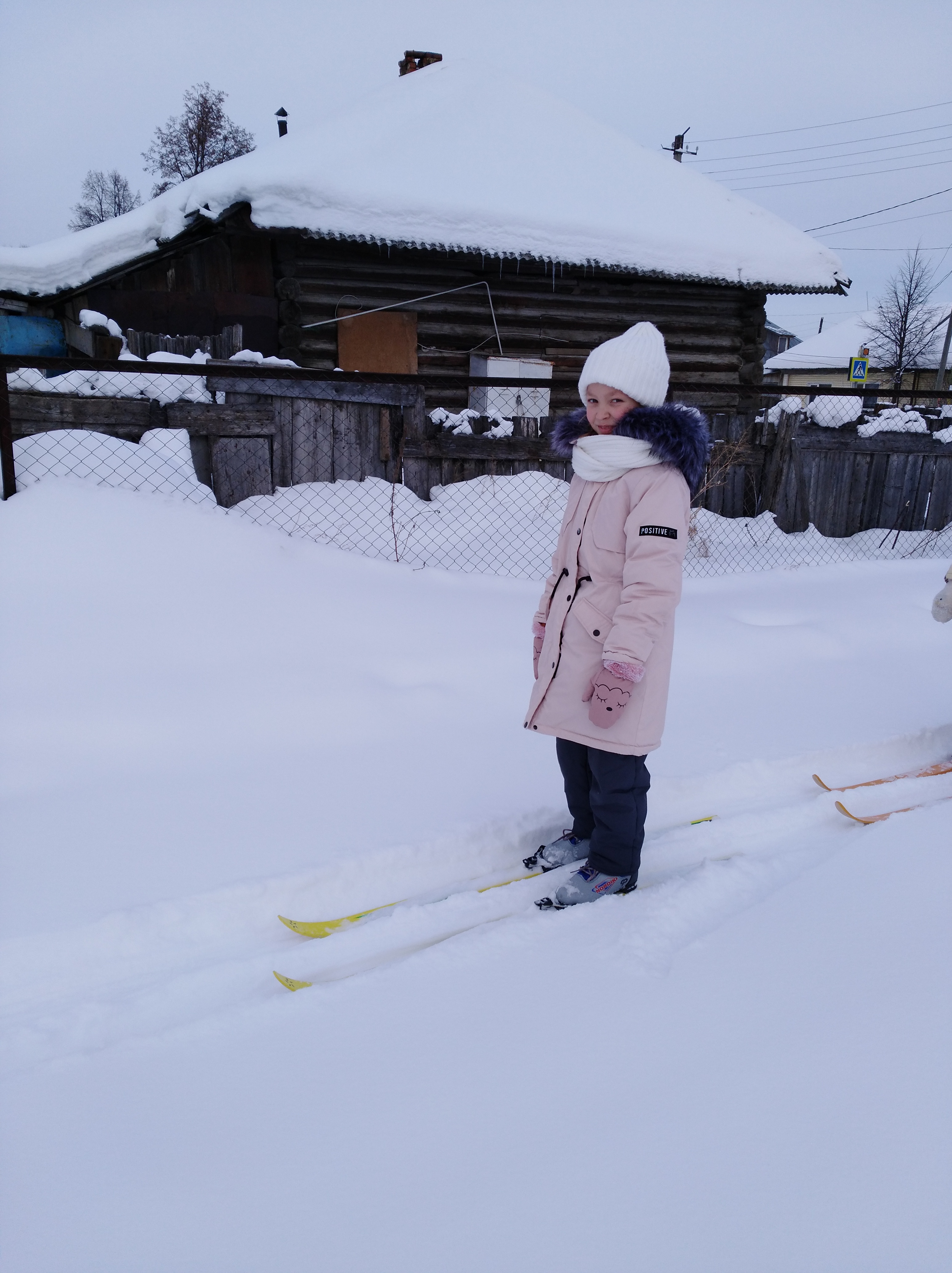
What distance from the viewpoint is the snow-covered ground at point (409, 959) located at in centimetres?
135

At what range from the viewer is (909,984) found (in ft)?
6.18

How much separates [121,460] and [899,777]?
14.6ft

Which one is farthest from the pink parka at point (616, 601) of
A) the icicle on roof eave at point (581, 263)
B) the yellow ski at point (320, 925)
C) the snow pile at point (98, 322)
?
the snow pile at point (98, 322)

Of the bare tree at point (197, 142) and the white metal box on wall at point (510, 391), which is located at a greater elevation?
the bare tree at point (197, 142)

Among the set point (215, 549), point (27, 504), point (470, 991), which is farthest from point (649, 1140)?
point (27, 504)

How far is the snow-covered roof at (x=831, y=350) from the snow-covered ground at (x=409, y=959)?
45389mm

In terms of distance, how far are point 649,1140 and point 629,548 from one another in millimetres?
1355

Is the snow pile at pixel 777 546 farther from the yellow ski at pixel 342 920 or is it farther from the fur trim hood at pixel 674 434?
the yellow ski at pixel 342 920

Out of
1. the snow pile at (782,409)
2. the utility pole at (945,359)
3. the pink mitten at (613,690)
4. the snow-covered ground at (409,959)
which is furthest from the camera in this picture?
→ the utility pole at (945,359)

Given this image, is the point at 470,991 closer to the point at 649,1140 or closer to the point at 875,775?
the point at 649,1140

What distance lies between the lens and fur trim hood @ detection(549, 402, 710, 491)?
85.7 inches

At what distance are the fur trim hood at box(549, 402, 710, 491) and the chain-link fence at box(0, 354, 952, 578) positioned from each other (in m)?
2.76

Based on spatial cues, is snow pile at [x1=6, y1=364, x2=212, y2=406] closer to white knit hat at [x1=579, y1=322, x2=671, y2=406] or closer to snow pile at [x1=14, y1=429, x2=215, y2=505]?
snow pile at [x1=14, y1=429, x2=215, y2=505]

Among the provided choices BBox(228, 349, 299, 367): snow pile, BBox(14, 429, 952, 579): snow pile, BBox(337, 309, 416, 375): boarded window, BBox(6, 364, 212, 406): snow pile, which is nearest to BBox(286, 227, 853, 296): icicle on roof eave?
BBox(337, 309, 416, 375): boarded window
